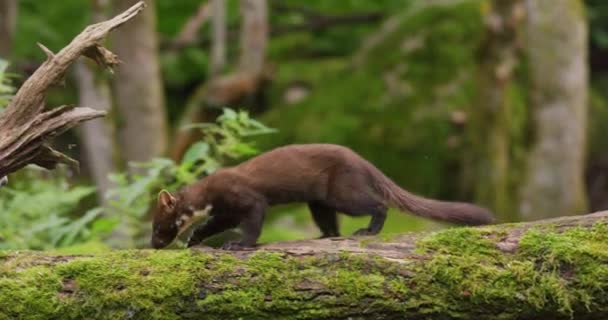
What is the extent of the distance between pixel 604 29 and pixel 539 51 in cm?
757

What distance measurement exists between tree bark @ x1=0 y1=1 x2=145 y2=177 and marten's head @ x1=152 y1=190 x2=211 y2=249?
112 cm

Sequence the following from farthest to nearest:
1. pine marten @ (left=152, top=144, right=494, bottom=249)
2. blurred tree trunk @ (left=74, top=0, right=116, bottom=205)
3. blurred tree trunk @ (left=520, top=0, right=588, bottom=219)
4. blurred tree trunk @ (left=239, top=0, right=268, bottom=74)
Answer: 1. blurred tree trunk @ (left=239, top=0, right=268, bottom=74)
2. blurred tree trunk @ (left=74, top=0, right=116, bottom=205)
3. blurred tree trunk @ (left=520, top=0, right=588, bottom=219)
4. pine marten @ (left=152, top=144, right=494, bottom=249)

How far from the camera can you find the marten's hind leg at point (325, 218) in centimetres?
604

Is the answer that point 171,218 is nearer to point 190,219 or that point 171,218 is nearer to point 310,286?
point 190,219

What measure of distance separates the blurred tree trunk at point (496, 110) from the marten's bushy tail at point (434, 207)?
17.7ft

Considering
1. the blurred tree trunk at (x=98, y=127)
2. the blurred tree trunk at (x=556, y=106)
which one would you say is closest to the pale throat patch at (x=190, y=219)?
the blurred tree trunk at (x=556, y=106)

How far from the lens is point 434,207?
18.8 ft

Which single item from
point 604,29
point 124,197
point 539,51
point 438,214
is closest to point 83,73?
point 539,51

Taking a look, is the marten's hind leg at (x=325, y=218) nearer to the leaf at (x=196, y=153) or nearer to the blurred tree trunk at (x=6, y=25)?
the leaf at (x=196, y=153)

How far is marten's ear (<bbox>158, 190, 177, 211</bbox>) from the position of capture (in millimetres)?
5823

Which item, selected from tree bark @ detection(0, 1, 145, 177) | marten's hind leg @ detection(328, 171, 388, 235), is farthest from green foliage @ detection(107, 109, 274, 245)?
tree bark @ detection(0, 1, 145, 177)

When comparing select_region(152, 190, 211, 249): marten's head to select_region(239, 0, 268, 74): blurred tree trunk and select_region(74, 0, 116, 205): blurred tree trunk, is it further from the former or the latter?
select_region(239, 0, 268, 74): blurred tree trunk

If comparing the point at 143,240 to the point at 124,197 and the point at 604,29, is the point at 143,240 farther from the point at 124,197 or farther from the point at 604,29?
the point at 604,29

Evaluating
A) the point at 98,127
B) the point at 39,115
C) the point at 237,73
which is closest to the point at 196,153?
the point at 39,115
